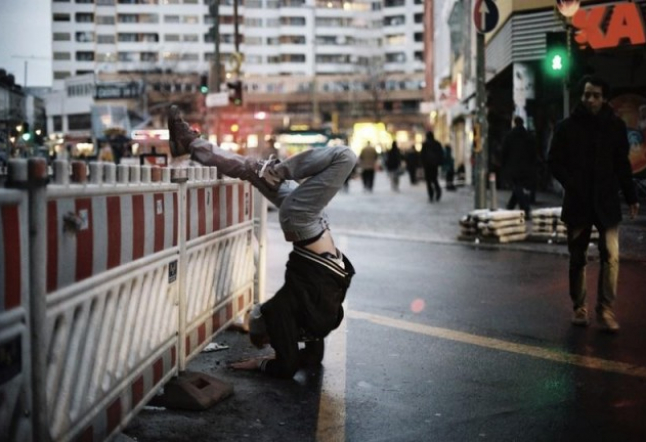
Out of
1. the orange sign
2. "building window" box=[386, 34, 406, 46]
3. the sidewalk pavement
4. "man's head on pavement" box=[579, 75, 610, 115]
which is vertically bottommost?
the sidewalk pavement

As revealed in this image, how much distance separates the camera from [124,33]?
9931cm

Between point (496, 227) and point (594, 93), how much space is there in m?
6.78

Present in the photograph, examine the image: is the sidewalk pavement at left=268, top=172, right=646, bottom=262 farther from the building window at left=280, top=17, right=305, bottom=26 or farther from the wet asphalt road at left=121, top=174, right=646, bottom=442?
the building window at left=280, top=17, right=305, bottom=26

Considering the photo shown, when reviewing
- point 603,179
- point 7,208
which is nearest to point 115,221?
point 7,208

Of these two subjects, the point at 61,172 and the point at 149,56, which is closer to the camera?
the point at 61,172

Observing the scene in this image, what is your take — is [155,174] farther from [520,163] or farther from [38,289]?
[520,163]

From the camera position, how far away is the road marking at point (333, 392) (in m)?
4.49

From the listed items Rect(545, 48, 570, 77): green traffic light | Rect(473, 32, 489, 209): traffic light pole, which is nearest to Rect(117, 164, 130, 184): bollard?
Rect(545, 48, 570, 77): green traffic light

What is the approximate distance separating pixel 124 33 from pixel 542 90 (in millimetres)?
81263

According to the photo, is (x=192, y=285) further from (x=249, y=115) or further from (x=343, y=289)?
(x=249, y=115)

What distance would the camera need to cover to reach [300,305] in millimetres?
5465

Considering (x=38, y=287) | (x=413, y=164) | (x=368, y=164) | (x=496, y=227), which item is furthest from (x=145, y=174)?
(x=413, y=164)

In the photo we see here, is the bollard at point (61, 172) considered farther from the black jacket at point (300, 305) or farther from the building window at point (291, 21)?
the building window at point (291, 21)

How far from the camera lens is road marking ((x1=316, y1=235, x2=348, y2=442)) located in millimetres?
4490
